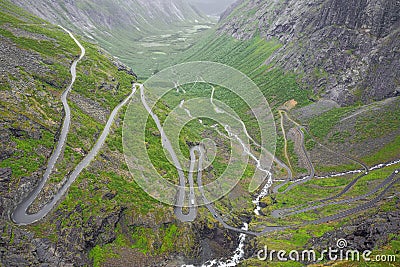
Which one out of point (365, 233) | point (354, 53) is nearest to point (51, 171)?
point (365, 233)

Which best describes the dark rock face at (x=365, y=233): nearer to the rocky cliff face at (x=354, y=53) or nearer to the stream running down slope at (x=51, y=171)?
the stream running down slope at (x=51, y=171)

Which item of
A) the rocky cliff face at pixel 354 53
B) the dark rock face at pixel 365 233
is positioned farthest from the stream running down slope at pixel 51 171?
the rocky cliff face at pixel 354 53

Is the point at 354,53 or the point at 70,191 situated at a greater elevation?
the point at 354,53

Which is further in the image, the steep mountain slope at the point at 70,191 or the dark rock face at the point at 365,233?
the dark rock face at the point at 365,233

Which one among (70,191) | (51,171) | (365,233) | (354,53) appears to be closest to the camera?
(365,233)

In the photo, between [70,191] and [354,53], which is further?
[354,53]

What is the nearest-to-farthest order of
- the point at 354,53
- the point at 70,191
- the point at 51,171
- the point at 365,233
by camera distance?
the point at 365,233, the point at 70,191, the point at 51,171, the point at 354,53

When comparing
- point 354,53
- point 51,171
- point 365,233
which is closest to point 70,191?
point 51,171

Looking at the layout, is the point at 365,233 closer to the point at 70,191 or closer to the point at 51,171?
the point at 70,191

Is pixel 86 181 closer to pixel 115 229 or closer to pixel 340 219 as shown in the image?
pixel 115 229

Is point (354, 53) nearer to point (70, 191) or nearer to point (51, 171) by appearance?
point (70, 191)

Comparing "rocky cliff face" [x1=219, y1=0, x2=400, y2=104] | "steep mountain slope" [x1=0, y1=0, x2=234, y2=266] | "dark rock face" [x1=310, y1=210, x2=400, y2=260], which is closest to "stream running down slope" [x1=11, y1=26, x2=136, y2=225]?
"steep mountain slope" [x1=0, y1=0, x2=234, y2=266]

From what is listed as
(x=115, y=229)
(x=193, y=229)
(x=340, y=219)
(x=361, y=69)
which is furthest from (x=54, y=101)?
(x=361, y=69)

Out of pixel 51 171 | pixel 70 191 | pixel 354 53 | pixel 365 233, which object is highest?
pixel 354 53
